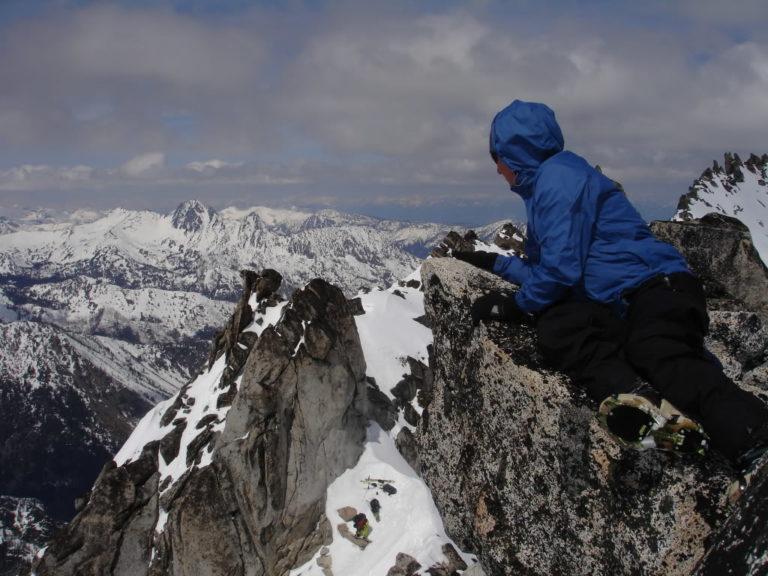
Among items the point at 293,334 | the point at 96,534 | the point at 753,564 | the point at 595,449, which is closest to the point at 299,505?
the point at 293,334

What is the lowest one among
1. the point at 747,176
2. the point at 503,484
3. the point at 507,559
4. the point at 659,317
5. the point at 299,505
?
the point at 299,505

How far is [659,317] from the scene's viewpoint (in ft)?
20.3

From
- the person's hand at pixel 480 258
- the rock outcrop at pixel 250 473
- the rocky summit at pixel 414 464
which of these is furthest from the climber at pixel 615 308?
the rock outcrop at pixel 250 473

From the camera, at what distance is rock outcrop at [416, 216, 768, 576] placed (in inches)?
225

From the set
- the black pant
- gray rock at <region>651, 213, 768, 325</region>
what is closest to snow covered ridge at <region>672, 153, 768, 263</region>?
gray rock at <region>651, 213, 768, 325</region>

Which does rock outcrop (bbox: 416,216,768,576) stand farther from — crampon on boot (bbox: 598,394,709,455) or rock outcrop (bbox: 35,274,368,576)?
rock outcrop (bbox: 35,274,368,576)

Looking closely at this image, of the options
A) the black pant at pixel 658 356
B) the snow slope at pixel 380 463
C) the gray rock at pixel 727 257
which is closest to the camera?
the black pant at pixel 658 356

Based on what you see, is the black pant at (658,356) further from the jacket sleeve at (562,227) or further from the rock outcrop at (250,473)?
the rock outcrop at (250,473)

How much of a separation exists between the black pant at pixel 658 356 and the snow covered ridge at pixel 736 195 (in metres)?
62.5

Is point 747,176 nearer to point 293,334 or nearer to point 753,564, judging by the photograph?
point 293,334

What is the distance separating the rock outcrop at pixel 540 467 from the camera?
5703mm

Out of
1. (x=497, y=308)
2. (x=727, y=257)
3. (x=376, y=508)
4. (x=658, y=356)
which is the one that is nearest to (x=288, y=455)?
(x=376, y=508)

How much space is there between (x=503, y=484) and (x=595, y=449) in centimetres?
232

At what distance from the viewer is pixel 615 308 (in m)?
7.02
